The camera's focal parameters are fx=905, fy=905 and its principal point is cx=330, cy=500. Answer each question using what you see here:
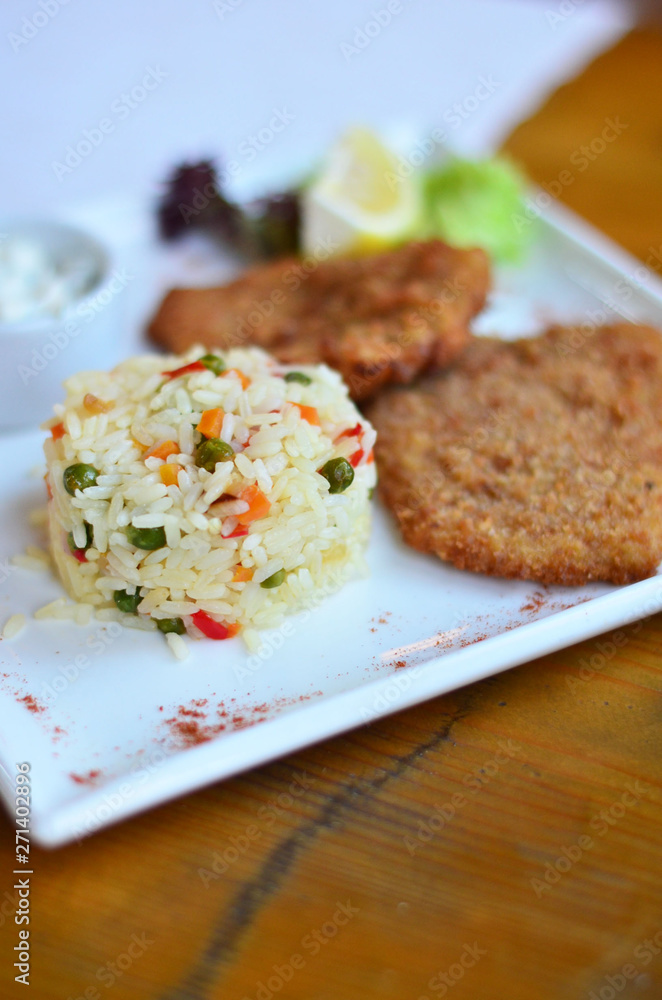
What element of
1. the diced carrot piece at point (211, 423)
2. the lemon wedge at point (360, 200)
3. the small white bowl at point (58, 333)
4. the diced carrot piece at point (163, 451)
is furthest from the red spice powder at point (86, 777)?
the lemon wedge at point (360, 200)

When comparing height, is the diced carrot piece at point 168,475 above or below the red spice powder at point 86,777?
above

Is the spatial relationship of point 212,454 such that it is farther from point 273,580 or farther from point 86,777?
point 86,777

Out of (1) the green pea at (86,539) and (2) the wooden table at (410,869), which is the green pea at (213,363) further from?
(2) the wooden table at (410,869)

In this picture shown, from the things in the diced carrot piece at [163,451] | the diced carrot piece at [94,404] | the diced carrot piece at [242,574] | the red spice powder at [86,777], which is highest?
the diced carrot piece at [94,404]

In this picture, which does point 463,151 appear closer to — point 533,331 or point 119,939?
point 533,331

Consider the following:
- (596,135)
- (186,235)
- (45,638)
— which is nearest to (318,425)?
(45,638)

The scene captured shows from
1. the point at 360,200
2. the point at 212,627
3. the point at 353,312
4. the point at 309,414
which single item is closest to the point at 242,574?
the point at 212,627
